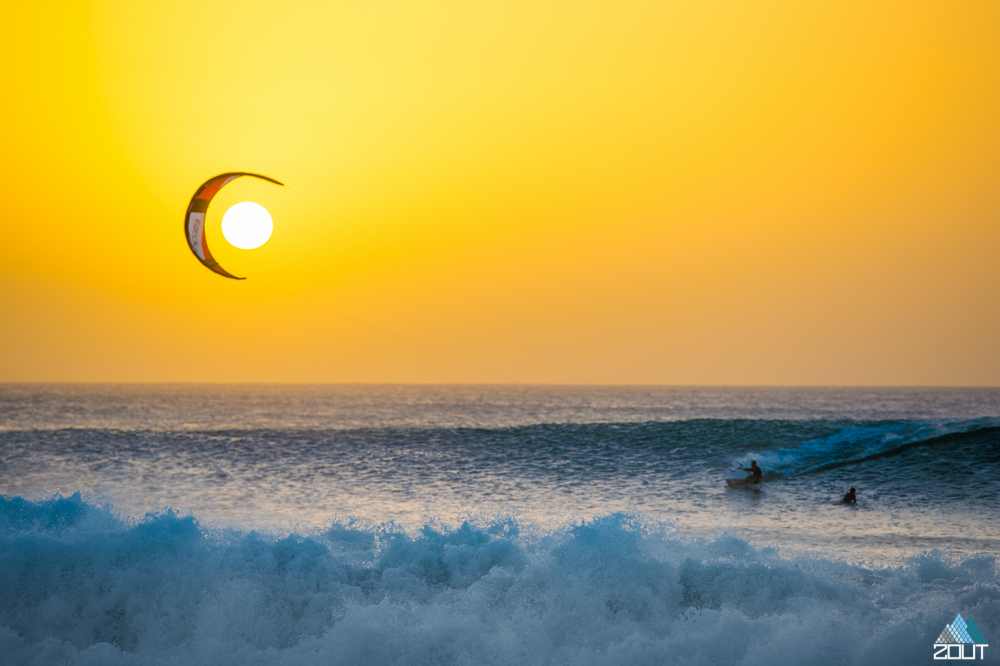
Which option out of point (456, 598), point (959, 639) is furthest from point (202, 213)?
point (959, 639)

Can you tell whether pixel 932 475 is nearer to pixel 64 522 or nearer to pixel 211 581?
pixel 211 581

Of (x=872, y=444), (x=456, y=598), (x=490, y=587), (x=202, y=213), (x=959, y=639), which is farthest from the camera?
(x=872, y=444)

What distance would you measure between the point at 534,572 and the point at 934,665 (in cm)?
337

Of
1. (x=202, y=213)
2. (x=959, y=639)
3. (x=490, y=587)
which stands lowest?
(x=959, y=639)

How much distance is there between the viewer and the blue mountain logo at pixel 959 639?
17.5 ft

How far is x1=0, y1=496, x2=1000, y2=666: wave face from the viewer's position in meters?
5.40

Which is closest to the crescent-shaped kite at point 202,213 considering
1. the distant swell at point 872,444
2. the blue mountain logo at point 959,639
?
the blue mountain logo at point 959,639

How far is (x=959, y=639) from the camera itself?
5430mm

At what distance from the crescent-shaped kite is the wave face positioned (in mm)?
6148

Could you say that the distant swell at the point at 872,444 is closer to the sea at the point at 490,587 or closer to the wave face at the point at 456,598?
the sea at the point at 490,587

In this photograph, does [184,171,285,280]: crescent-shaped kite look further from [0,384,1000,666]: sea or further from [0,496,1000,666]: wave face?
[0,496,1000,666]: wave face

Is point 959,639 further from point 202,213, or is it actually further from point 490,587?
point 202,213

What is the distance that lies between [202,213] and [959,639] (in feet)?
42.0

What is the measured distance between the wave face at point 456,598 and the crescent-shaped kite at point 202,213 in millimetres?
6148
